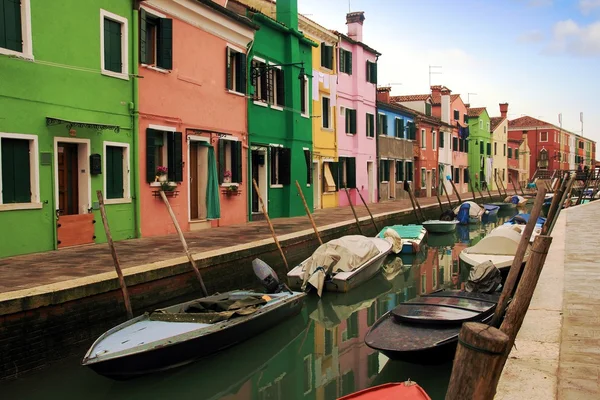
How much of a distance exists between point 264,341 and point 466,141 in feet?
132

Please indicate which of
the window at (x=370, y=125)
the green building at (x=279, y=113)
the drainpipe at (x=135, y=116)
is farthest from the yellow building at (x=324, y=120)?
the drainpipe at (x=135, y=116)

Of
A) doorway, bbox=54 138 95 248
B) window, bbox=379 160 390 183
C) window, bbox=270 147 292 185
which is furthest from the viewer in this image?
window, bbox=379 160 390 183

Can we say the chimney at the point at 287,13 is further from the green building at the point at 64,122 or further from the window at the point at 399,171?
the window at the point at 399,171

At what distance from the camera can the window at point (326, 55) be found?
2467cm

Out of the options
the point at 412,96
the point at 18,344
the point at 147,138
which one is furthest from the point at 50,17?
the point at 412,96

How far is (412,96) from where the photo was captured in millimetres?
40406

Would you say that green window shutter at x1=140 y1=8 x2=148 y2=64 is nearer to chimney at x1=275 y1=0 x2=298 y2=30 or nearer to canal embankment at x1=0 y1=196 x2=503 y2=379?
canal embankment at x1=0 y1=196 x2=503 y2=379

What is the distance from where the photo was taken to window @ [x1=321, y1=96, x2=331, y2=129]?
24562 mm

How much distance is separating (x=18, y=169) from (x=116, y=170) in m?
2.49

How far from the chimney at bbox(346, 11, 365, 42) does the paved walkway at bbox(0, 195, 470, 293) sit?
1582 cm

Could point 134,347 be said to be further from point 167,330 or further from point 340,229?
point 340,229

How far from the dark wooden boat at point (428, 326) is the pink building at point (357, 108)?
1821 cm

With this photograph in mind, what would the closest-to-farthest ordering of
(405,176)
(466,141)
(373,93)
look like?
(373,93), (405,176), (466,141)

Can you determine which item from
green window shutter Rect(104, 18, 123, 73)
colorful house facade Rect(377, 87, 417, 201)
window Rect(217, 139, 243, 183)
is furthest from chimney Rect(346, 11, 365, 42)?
green window shutter Rect(104, 18, 123, 73)
